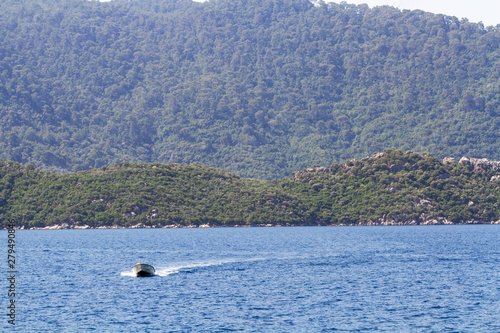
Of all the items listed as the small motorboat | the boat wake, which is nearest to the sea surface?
the boat wake

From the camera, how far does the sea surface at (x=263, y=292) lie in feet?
189

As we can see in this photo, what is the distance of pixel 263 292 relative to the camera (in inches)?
2872

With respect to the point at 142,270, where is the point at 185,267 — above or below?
below

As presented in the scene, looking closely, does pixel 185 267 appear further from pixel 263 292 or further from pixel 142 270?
pixel 263 292

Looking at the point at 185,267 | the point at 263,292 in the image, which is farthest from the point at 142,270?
the point at 263,292

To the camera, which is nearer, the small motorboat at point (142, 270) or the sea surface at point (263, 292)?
the sea surface at point (263, 292)

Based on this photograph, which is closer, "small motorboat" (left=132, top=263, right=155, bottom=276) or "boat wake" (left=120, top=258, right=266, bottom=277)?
"small motorboat" (left=132, top=263, right=155, bottom=276)

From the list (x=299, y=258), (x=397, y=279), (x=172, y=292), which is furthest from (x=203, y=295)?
(x=299, y=258)

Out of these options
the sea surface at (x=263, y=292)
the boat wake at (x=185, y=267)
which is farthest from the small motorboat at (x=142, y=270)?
the sea surface at (x=263, y=292)

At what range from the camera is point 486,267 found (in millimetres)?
96125

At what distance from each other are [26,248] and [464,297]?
100m

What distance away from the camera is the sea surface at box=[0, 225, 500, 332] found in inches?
2263

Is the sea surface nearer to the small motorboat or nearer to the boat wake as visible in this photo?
the boat wake

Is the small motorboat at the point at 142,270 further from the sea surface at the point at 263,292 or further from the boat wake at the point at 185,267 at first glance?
the sea surface at the point at 263,292
